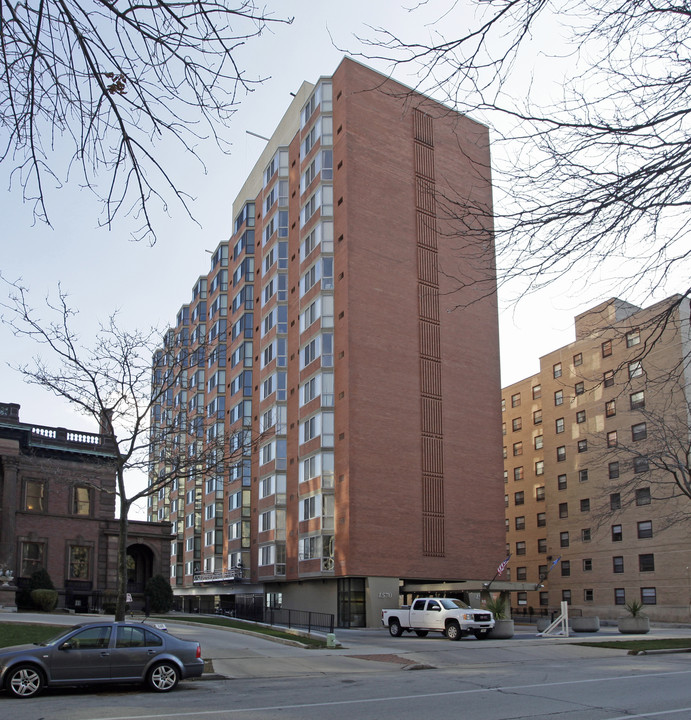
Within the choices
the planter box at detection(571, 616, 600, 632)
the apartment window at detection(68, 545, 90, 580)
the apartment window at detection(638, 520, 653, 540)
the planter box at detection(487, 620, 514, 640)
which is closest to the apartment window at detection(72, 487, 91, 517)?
the apartment window at detection(68, 545, 90, 580)

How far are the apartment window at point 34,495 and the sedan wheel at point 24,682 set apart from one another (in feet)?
124

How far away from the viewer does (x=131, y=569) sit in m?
57.8

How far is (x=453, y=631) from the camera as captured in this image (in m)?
33.4

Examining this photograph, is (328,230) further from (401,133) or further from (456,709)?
(456,709)

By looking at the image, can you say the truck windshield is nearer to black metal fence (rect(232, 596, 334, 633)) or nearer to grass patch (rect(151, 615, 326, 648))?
grass patch (rect(151, 615, 326, 648))

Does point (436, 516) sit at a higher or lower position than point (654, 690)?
higher

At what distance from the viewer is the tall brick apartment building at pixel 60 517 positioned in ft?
161

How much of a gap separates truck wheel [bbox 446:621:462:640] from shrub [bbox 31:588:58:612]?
2345 cm

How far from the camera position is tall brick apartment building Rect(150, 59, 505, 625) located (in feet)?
159

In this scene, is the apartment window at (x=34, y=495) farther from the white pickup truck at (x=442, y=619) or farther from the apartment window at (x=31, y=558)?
the white pickup truck at (x=442, y=619)

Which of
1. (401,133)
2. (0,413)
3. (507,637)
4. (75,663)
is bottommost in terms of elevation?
(507,637)

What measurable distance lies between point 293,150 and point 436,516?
30.9 m

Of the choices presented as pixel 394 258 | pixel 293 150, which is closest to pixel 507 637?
pixel 394 258

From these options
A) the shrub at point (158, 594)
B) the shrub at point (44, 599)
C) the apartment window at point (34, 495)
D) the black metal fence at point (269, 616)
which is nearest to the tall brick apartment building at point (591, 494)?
the black metal fence at point (269, 616)
